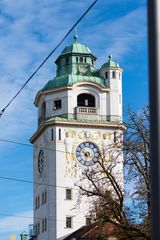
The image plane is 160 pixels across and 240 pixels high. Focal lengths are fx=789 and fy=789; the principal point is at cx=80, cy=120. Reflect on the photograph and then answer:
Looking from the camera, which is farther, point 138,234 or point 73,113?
point 73,113

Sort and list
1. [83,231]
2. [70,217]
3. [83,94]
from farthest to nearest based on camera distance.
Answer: [83,94], [70,217], [83,231]

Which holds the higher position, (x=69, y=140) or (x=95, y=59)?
(x=95, y=59)

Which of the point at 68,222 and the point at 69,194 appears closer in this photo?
the point at 68,222

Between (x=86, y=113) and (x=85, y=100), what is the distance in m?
2.32

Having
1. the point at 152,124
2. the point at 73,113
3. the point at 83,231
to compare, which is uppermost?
the point at 73,113

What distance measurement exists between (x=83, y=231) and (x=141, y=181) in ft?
123

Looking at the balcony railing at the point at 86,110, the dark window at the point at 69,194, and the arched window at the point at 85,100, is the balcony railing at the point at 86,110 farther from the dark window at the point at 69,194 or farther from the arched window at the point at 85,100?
the dark window at the point at 69,194

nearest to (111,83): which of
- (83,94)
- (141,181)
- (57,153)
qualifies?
(83,94)

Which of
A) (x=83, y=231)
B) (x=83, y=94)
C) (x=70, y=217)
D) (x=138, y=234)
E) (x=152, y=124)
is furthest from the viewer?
(x=83, y=94)

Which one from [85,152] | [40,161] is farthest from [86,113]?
[40,161]

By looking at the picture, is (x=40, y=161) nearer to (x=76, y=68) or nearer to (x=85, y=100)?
(x=85, y=100)

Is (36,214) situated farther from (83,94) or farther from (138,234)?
(138,234)

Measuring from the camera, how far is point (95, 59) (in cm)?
8512

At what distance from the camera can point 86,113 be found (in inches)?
3150
